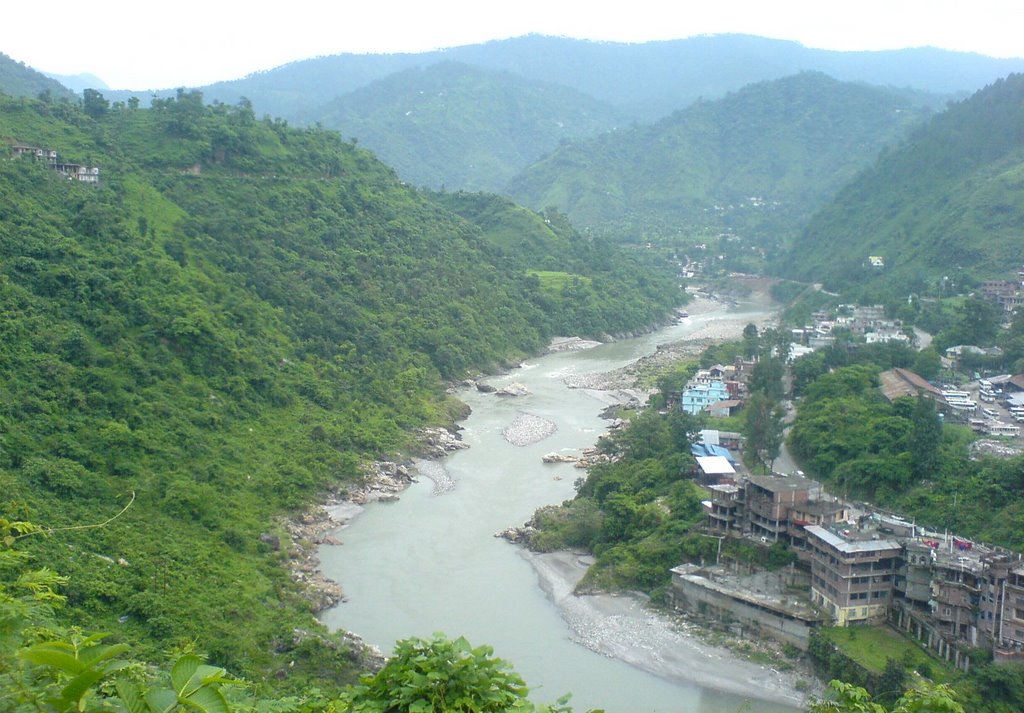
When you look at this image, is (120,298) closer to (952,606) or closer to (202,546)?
(202,546)

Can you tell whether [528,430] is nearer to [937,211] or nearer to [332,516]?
[332,516]

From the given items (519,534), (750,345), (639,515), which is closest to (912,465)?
(639,515)

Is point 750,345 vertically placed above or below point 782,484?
below

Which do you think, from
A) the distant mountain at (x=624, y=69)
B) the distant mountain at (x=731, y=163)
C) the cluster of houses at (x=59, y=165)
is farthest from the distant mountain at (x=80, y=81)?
the cluster of houses at (x=59, y=165)

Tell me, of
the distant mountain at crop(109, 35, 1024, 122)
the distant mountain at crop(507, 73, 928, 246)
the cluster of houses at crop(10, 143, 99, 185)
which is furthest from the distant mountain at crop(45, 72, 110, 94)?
the cluster of houses at crop(10, 143, 99, 185)

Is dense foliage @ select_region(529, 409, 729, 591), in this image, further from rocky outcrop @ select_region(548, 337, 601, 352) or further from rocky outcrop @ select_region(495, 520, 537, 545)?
rocky outcrop @ select_region(548, 337, 601, 352)

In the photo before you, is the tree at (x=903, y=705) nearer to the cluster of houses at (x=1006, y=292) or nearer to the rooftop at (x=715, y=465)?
the rooftop at (x=715, y=465)
